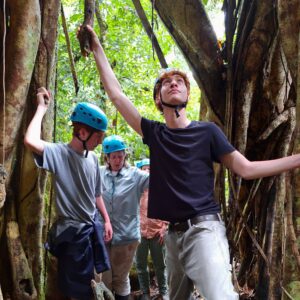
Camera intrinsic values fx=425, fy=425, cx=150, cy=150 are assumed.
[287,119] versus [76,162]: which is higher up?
[287,119]

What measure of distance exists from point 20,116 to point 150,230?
2396mm

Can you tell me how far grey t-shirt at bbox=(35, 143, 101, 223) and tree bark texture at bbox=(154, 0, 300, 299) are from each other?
3.55 feet

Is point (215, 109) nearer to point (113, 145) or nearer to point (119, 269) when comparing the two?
point (113, 145)

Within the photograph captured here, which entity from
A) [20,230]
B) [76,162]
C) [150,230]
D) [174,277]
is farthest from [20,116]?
[150,230]

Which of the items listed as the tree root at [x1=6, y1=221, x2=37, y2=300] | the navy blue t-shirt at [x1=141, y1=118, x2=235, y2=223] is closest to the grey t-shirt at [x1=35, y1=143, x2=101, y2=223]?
the tree root at [x1=6, y1=221, x2=37, y2=300]

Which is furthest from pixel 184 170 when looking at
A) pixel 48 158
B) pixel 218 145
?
pixel 48 158

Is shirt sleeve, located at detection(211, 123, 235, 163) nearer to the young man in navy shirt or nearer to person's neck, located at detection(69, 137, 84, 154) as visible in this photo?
the young man in navy shirt

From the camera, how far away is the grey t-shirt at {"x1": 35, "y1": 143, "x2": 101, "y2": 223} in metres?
2.83

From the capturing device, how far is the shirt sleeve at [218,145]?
2.31m

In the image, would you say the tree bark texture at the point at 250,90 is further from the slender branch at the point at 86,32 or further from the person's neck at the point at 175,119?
the slender branch at the point at 86,32

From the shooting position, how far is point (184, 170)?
228 centimetres

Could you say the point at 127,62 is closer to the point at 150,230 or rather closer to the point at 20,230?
the point at 150,230

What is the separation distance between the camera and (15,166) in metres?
3.06

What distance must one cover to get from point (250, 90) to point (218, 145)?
1.18 metres
